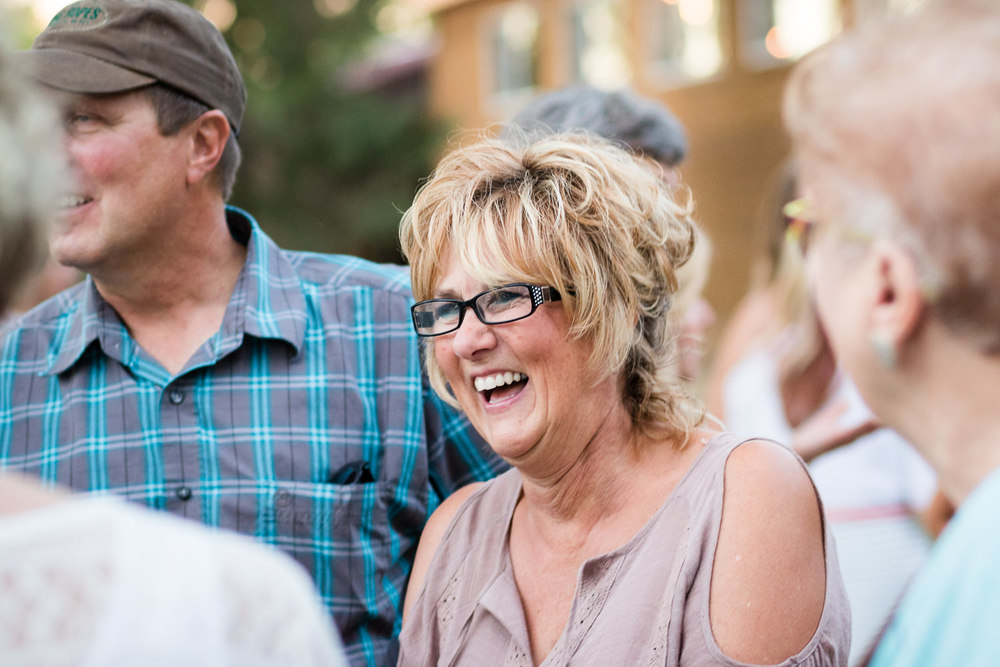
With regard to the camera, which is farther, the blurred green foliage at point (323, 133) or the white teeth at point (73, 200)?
the blurred green foliage at point (323, 133)

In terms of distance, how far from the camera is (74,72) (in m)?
2.38

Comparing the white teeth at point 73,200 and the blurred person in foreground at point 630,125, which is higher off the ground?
the white teeth at point 73,200

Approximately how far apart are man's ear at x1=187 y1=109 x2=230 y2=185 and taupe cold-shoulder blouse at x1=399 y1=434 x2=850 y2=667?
4.07ft

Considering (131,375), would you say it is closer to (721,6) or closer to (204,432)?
(204,432)

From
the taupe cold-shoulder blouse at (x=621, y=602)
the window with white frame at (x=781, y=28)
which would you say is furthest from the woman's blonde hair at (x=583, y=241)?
the window with white frame at (x=781, y=28)

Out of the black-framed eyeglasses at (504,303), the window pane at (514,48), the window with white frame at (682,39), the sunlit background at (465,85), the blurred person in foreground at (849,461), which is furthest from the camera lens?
the window pane at (514,48)

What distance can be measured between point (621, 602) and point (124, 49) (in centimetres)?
184

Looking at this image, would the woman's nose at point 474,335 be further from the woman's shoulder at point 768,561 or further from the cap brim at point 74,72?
the cap brim at point 74,72

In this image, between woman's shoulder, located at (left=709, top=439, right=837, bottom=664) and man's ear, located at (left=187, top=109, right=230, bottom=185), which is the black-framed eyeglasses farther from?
man's ear, located at (left=187, top=109, right=230, bottom=185)

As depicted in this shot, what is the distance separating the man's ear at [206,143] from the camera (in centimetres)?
259

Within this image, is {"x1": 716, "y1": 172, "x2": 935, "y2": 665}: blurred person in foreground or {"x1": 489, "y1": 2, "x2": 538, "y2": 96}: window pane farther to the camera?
{"x1": 489, "y1": 2, "x2": 538, "y2": 96}: window pane

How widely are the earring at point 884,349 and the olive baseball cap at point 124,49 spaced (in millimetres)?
1981

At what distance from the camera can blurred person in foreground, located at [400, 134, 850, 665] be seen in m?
1.83

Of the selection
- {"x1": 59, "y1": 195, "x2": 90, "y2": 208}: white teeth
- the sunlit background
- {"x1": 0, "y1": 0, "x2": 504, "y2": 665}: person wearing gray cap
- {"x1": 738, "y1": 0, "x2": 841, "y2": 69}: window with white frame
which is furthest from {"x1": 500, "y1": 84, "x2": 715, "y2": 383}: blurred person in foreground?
the sunlit background
